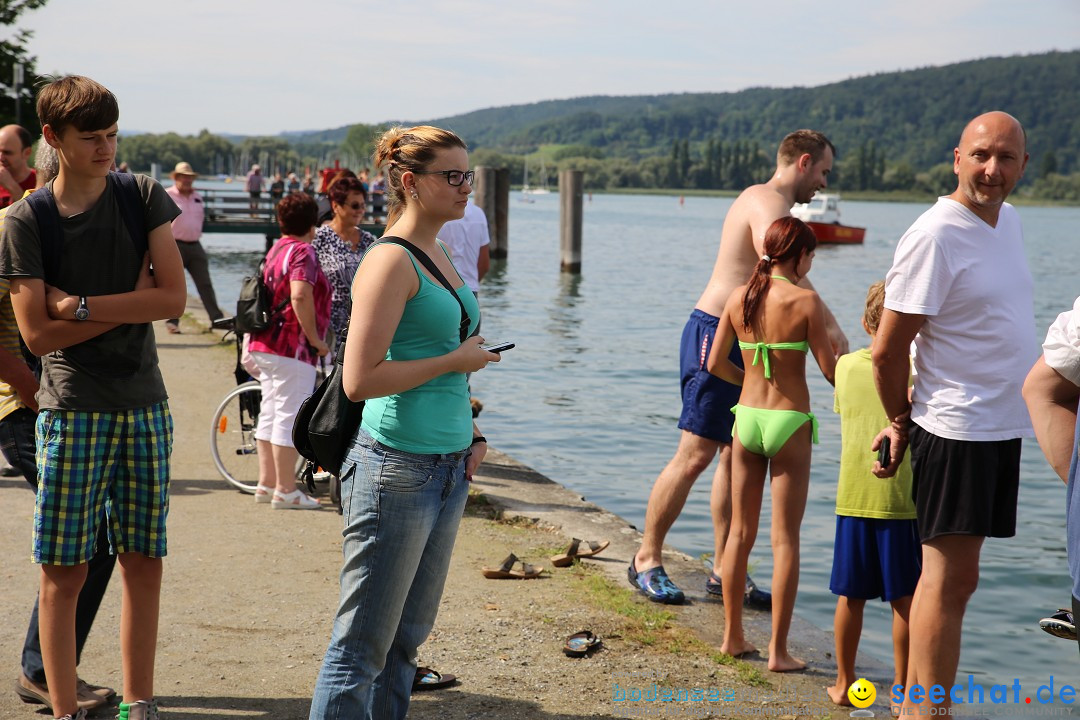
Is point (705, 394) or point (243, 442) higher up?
point (705, 394)

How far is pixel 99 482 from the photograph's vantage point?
3.42 metres

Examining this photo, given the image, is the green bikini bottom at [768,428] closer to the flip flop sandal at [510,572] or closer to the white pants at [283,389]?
the flip flop sandal at [510,572]

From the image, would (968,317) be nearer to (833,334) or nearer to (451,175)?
(833,334)

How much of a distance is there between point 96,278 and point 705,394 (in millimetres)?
2886

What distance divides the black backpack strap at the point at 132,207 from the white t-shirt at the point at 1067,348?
2.60 metres

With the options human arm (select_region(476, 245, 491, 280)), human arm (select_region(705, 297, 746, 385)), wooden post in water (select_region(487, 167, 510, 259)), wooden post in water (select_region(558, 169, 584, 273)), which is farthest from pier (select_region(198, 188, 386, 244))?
human arm (select_region(705, 297, 746, 385))

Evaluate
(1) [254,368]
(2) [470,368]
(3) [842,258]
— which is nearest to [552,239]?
(3) [842,258]

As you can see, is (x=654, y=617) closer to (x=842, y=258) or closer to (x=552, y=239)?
(x=842, y=258)

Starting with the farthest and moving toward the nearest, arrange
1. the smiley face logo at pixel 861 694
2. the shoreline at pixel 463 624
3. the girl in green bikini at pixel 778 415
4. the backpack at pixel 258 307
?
the backpack at pixel 258 307
the girl in green bikini at pixel 778 415
the smiley face logo at pixel 861 694
the shoreline at pixel 463 624

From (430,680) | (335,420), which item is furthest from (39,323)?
(430,680)

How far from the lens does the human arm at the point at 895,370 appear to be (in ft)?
12.2

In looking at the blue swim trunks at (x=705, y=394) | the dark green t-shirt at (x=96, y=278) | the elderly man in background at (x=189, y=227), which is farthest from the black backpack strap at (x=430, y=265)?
the elderly man in background at (x=189, y=227)

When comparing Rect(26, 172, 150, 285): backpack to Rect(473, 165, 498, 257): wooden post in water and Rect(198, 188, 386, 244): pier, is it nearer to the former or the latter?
Rect(473, 165, 498, 257): wooden post in water

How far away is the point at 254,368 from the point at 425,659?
291cm
